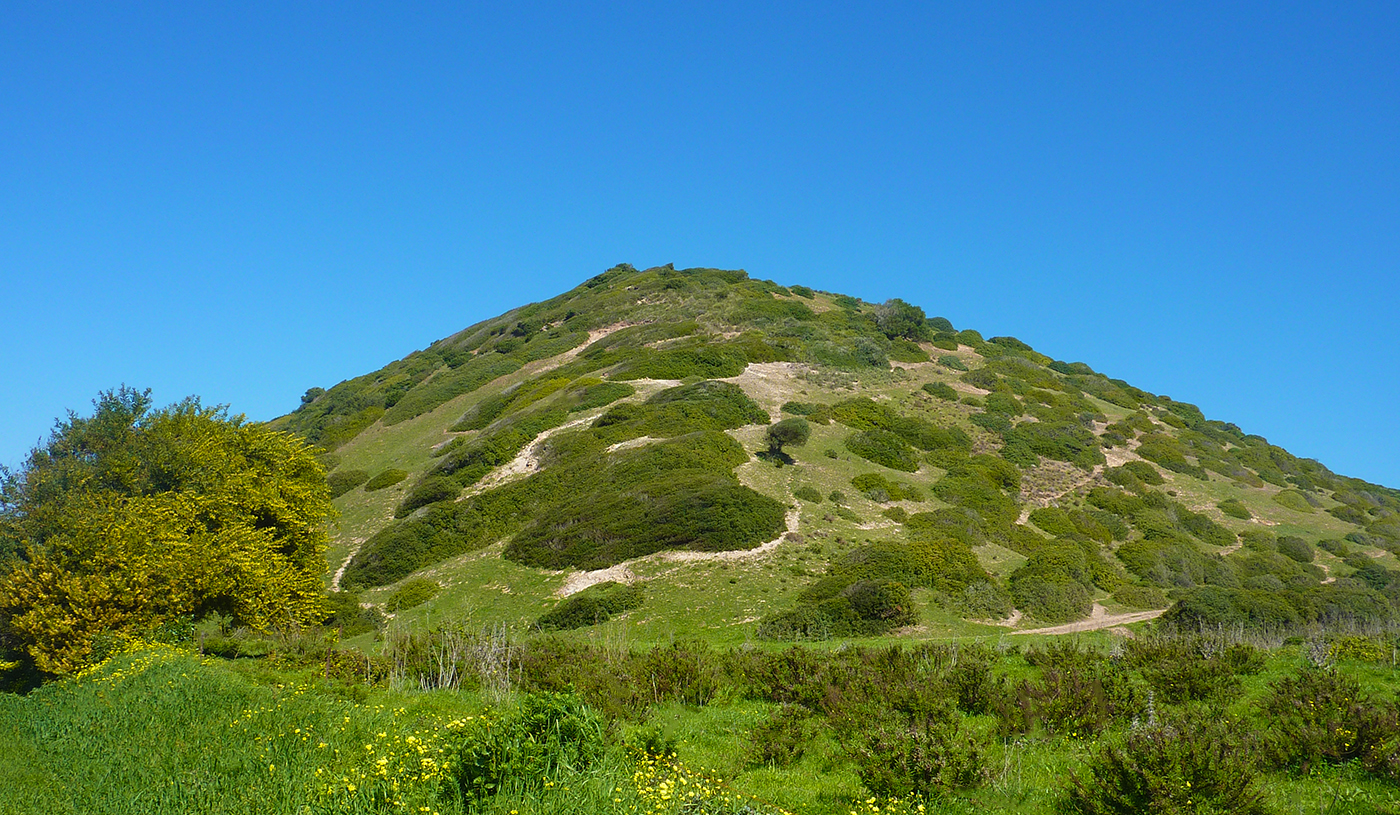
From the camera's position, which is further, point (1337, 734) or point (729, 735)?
point (729, 735)

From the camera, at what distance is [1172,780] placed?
705 centimetres

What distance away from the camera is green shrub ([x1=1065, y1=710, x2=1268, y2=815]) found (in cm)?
696

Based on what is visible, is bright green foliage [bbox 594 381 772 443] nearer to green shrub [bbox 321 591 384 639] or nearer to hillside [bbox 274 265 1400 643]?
hillside [bbox 274 265 1400 643]

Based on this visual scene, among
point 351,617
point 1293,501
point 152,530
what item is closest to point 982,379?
point 1293,501

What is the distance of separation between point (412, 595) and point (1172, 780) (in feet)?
105

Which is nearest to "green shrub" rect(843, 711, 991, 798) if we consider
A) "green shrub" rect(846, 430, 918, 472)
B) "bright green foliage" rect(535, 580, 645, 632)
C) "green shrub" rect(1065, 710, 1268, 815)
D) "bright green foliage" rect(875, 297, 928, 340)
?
"green shrub" rect(1065, 710, 1268, 815)

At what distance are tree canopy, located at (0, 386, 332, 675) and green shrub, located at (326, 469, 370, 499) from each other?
75.0 ft

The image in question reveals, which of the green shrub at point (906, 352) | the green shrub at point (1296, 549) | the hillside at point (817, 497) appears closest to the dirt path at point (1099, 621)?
the hillside at point (817, 497)

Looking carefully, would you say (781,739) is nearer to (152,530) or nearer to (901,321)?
(152,530)

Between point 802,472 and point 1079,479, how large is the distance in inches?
763

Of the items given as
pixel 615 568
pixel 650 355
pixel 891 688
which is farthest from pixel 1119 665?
pixel 650 355

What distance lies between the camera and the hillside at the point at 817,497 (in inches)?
1161

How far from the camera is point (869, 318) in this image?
76125 mm

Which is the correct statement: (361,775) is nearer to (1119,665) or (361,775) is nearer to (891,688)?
(891,688)
